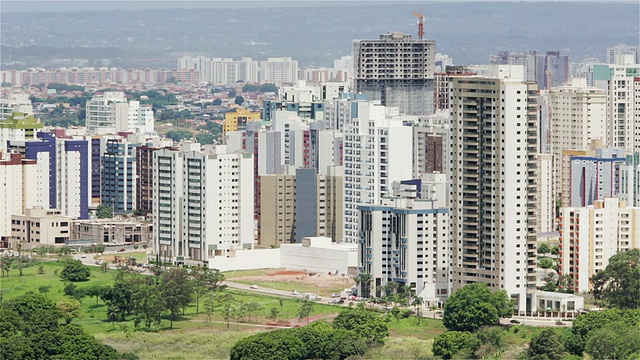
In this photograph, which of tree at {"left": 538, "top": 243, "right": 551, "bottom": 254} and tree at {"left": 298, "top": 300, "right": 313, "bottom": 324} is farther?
tree at {"left": 538, "top": 243, "right": 551, "bottom": 254}

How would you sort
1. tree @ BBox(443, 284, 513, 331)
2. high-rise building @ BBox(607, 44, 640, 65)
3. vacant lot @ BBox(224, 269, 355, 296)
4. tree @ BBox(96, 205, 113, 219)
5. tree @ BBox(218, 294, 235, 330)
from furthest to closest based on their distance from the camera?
high-rise building @ BBox(607, 44, 640, 65) < tree @ BBox(96, 205, 113, 219) < vacant lot @ BBox(224, 269, 355, 296) < tree @ BBox(218, 294, 235, 330) < tree @ BBox(443, 284, 513, 331)

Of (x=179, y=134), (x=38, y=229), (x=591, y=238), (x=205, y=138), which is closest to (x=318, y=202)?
(x=38, y=229)

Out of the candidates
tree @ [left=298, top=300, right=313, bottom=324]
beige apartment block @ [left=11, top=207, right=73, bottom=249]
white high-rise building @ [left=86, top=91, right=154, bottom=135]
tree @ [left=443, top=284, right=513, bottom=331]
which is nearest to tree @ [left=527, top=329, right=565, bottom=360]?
tree @ [left=443, top=284, right=513, bottom=331]

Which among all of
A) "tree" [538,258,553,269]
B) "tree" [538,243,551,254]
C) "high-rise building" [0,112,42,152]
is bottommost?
"tree" [538,258,553,269]

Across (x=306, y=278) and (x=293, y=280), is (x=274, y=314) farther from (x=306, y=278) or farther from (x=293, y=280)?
(x=306, y=278)

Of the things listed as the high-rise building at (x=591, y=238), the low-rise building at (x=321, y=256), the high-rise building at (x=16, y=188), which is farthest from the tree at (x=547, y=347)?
the high-rise building at (x=16, y=188)

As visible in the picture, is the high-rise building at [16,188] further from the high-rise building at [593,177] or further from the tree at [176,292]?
the high-rise building at [593,177]

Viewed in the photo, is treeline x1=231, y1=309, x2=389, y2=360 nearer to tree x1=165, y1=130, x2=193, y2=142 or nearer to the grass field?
the grass field
